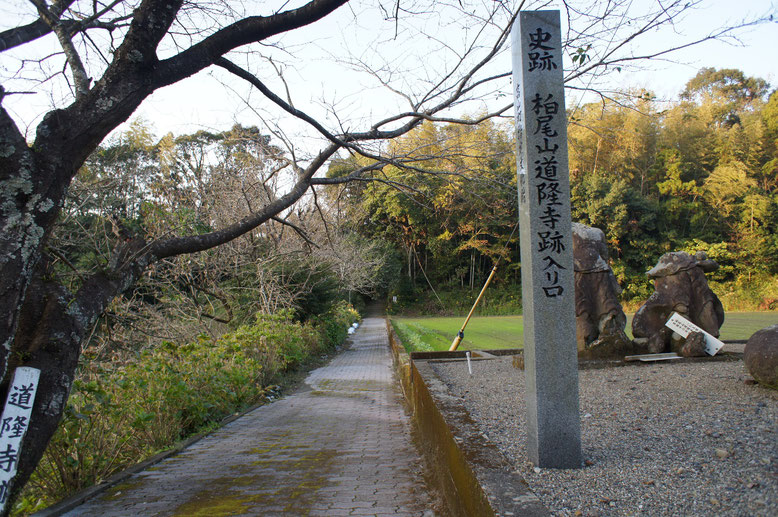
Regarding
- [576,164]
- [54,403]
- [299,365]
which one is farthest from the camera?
[576,164]

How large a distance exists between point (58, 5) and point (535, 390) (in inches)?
173

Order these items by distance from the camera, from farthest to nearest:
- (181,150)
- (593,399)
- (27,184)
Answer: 1. (181,150)
2. (593,399)
3. (27,184)

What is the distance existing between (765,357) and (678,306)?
3478mm

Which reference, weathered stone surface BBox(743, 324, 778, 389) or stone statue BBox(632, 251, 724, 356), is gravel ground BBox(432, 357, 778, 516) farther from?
stone statue BBox(632, 251, 724, 356)

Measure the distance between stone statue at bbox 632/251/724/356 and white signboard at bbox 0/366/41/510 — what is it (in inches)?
313

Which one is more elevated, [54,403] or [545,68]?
[545,68]

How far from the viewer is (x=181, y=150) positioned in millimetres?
10672

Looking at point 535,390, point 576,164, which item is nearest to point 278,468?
point 535,390

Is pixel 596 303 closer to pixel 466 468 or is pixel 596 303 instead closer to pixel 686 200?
pixel 466 468

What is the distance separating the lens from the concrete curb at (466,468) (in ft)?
7.72

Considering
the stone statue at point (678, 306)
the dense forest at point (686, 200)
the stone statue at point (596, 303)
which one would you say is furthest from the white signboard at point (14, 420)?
the dense forest at point (686, 200)

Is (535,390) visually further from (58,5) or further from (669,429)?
(58,5)

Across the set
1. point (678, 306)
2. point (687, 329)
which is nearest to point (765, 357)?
point (687, 329)

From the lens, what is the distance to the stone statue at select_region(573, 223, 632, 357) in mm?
7801
